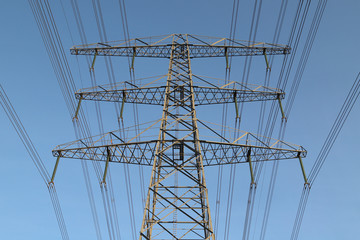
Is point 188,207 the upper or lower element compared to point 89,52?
lower

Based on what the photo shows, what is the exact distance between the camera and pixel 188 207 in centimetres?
1616

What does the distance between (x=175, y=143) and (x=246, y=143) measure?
12.6 ft

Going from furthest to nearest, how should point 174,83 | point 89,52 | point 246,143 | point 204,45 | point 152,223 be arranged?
point 89,52
point 204,45
point 174,83
point 246,143
point 152,223

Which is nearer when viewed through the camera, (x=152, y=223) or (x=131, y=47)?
(x=152, y=223)

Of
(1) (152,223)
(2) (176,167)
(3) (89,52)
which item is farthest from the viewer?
(3) (89,52)

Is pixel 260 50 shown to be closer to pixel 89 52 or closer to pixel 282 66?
pixel 282 66

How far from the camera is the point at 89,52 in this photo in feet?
91.2

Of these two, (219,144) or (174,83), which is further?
(174,83)

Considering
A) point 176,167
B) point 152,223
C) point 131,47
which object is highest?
point 131,47

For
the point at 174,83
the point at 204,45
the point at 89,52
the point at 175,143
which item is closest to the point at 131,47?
the point at 89,52

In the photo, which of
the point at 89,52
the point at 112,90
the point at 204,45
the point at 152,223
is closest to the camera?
the point at 152,223

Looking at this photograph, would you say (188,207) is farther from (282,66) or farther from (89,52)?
(89,52)

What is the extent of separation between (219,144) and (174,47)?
29.8ft

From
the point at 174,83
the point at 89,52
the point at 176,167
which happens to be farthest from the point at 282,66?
the point at 89,52
